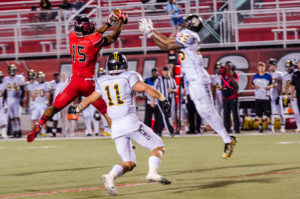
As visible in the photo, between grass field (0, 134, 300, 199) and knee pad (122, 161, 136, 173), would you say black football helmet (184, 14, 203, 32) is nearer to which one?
grass field (0, 134, 300, 199)

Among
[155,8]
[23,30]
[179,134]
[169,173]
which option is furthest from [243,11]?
[169,173]

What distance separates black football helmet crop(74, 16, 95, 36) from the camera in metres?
11.0

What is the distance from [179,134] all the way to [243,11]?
4705 millimetres

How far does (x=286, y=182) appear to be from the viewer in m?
8.56

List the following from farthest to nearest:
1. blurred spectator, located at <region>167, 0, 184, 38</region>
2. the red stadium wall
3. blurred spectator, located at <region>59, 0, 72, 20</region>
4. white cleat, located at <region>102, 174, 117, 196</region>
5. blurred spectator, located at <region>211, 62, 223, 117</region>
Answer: blurred spectator, located at <region>59, 0, 72, 20</region>
blurred spectator, located at <region>167, 0, 184, 38</region>
the red stadium wall
blurred spectator, located at <region>211, 62, 223, 117</region>
white cleat, located at <region>102, 174, 117, 196</region>

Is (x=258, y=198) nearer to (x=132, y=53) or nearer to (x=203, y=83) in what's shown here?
(x=203, y=83)

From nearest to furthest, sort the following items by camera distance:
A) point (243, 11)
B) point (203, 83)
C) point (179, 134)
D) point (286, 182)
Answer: point (286, 182)
point (203, 83)
point (179, 134)
point (243, 11)

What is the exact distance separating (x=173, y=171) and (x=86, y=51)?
2.58 meters

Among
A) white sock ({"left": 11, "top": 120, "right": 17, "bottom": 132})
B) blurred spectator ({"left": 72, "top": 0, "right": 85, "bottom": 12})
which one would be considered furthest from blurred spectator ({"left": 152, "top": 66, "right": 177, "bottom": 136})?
blurred spectator ({"left": 72, "top": 0, "right": 85, "bottom": 12})

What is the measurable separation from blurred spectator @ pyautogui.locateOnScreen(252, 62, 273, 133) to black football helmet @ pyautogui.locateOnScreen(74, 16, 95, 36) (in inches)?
351

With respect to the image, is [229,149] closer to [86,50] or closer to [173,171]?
[173,171]

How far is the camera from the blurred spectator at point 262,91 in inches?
750

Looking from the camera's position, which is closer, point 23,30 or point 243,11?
point 243,11

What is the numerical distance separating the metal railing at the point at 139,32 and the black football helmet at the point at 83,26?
35.4 feet
